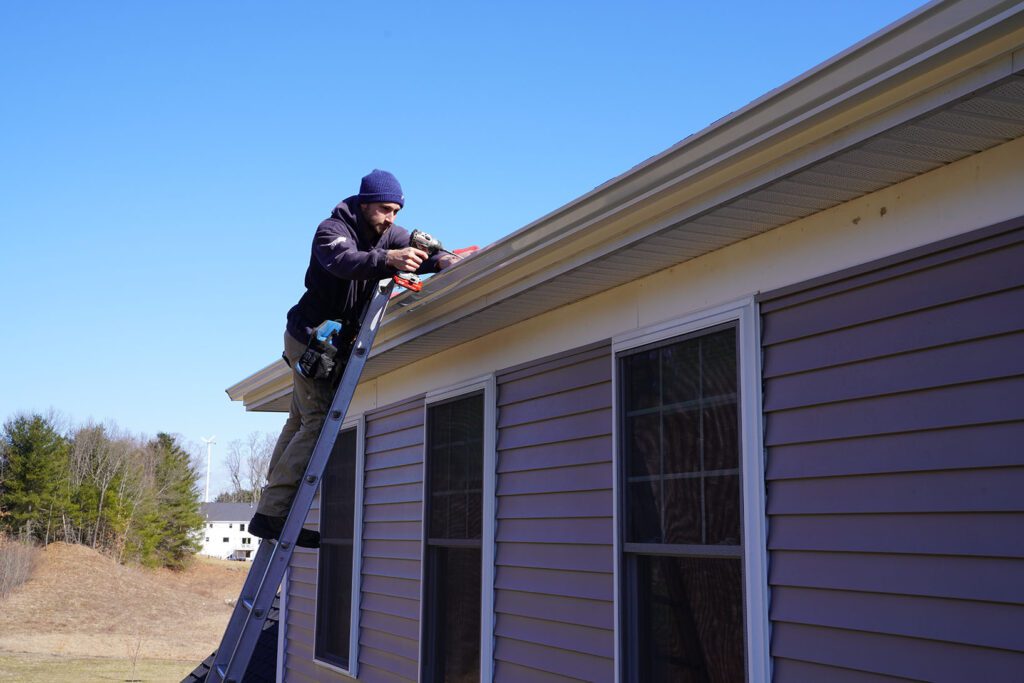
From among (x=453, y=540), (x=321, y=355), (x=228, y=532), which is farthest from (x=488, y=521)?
(x=228, y=532)

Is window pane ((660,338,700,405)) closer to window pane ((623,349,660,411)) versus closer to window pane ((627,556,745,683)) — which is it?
window pane ((623,349,660,411))

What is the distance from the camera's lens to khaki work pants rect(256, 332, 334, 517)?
482 centimetres

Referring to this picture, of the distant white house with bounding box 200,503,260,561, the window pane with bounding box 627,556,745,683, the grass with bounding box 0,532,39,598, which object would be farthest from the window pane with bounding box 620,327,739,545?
the distant white house with bounding box 200,503,260,561

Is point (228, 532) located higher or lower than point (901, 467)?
lower

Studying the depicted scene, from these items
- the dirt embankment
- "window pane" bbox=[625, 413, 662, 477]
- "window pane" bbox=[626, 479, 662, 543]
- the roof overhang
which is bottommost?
the dirt embankment

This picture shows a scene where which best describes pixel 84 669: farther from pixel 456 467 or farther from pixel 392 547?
pixel 456 467

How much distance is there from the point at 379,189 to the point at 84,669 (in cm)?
1658

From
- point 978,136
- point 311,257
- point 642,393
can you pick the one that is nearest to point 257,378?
point 311,257

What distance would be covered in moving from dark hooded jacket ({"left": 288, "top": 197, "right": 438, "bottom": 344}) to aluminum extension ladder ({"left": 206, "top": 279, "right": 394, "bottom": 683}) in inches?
11.1

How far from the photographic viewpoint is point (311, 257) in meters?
5.09

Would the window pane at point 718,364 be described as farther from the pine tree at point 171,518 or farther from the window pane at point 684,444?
the pine tree at point 171,518

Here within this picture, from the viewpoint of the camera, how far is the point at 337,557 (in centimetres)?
834

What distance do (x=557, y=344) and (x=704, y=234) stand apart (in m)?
1.51

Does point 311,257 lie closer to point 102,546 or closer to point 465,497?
point 465,497
